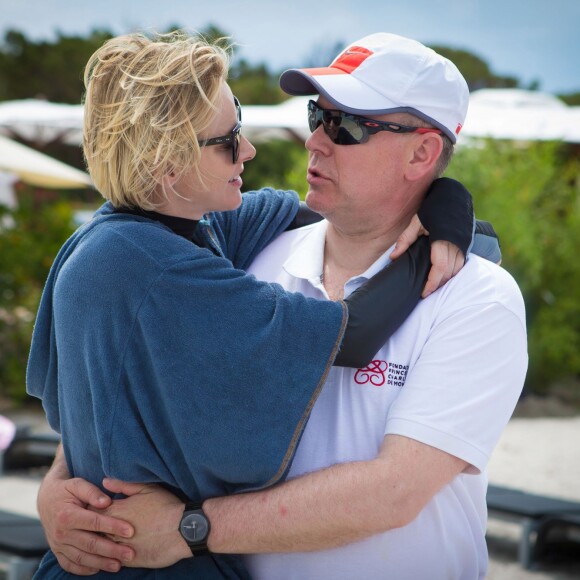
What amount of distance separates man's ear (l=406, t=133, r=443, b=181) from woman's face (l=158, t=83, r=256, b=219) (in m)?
Answer: 0.60

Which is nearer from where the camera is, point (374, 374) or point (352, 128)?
point (374, 374)

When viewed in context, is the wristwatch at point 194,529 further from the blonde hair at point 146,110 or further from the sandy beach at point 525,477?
the sandy beach at point 525,477

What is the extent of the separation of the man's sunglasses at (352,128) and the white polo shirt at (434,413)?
0.48 metres

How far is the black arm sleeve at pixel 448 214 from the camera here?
2250 mm

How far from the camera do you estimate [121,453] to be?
188 centimetres

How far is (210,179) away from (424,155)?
0.74m

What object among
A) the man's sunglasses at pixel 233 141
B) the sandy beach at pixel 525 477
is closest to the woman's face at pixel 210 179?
the man's sunglasses at pixel 233 141

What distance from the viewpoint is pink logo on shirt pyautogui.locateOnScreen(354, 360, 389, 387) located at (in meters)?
2.14

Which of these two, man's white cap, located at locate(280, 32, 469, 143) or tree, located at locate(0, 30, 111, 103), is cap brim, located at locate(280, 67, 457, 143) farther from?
tree, located at locate(0, 30, 111, 103)

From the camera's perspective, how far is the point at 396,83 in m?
2.36

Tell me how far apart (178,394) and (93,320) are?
25 centimetres

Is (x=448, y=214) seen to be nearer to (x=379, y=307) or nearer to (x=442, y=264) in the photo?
(x=442, y=264)

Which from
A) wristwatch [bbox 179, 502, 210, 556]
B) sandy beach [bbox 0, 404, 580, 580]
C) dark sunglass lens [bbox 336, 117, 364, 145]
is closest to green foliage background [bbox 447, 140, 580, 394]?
sandy beach [bbox 0, 404, 580, 580]

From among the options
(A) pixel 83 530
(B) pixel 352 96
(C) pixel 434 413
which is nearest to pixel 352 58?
(B) pixel 352 96
